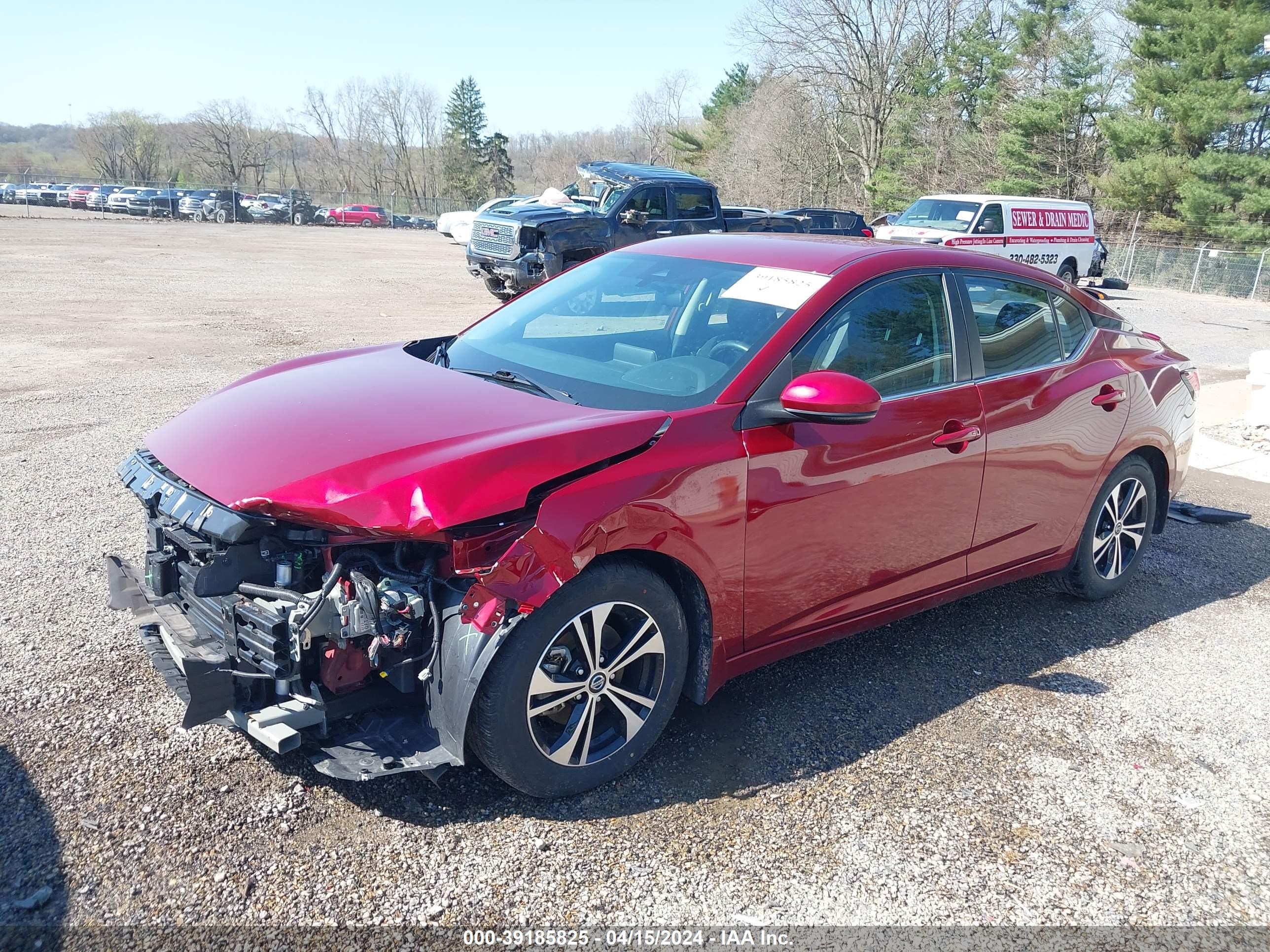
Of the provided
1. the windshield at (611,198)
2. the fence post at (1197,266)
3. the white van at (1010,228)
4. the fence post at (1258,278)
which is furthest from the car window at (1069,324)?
the fence post at (1197,266)

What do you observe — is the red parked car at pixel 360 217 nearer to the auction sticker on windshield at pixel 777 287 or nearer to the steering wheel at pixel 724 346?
the auction sticker on windshield at pixel 777 287

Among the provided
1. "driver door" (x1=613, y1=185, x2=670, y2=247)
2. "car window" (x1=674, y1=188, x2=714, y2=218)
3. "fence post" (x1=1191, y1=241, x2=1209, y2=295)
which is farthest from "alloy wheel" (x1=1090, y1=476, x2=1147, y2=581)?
"fence post" (x1=1191, y1=241, x2=1209, y2=295)

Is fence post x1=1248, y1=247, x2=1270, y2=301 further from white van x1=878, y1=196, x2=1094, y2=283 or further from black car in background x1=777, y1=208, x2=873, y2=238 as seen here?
black car in background x1=777, y1=208, x2=873, y2=238

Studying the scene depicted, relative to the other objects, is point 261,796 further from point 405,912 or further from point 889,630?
point 889,630

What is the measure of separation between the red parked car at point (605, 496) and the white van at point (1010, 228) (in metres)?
15.9

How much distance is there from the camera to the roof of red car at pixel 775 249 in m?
3.90

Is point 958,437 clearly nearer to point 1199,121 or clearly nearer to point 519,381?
point 519,381

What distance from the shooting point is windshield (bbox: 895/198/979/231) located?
1998 centimetres

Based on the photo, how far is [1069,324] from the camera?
15.3 feet

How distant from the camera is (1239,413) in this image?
10.3 m

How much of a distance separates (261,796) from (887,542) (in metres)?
2.41

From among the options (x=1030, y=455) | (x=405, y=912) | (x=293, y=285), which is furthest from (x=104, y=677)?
(x=293, y=285)

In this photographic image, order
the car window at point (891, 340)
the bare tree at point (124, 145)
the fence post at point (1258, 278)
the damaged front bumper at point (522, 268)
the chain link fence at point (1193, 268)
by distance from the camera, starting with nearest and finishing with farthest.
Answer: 1. the car window at point (891, 340)
2. the damaged front bumper at point (522, 268)
3. the fence post at point (1258, 278)
4. the chain link fence at point (1193, 268)
5. the bare tree at point (124, 145)

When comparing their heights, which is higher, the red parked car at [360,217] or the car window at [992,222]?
the red parked car at [360,217]
